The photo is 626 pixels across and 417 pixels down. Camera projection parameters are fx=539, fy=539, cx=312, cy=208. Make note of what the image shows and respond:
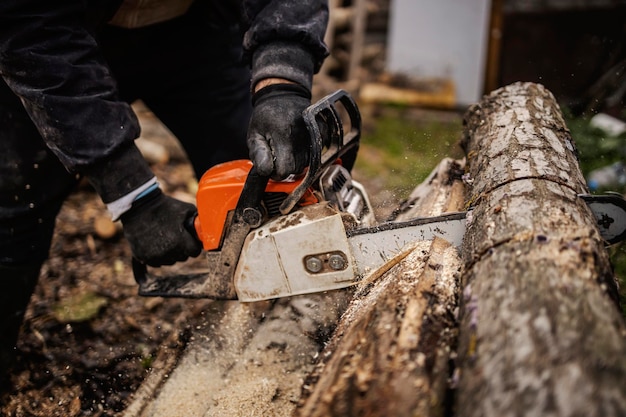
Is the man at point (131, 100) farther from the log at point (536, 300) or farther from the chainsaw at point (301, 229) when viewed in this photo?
the log at point (536, 300)

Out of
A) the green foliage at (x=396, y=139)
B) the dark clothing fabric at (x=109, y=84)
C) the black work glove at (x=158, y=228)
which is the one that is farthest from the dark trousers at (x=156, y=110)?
the green foliage at (x=396, y=139)

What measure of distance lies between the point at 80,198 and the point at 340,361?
2.90 metres

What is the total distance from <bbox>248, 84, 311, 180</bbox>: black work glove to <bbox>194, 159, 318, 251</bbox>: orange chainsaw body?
9 cm

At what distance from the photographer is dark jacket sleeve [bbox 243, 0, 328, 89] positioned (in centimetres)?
187

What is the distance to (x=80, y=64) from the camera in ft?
5.63

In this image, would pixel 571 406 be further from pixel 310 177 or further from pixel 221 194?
pixel 221 194

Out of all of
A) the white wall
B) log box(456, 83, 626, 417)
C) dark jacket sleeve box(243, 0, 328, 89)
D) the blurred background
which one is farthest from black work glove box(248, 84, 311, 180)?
the white wall

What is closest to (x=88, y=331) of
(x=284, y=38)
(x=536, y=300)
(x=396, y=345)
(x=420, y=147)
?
(x=284, y=38)

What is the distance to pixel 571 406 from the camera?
0.94 m

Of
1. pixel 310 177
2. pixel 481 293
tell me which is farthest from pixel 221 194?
pixel 481 293

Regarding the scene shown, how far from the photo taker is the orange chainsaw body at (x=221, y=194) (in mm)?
1784

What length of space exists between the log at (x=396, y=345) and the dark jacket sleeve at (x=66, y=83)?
3.16 ft

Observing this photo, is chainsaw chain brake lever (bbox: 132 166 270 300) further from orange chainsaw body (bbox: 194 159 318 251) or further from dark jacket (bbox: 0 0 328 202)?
dark jacket (bbox: 0 0 328 202)

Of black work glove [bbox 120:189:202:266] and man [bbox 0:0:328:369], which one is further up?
man [bbox 0:0:328:369]
